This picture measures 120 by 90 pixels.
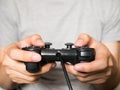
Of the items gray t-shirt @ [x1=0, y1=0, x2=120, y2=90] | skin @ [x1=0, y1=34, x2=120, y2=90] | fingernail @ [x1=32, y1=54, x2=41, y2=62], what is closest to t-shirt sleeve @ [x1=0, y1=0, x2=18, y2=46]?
gray t-shirt @ [x1=0, y1=0, x2=120, y2=90]

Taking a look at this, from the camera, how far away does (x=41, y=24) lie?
672 millimetres

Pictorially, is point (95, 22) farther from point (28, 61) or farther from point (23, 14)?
point (28, 61)

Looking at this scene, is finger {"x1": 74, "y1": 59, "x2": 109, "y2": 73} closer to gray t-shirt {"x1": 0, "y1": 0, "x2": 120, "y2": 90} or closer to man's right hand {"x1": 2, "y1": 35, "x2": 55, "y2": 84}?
man's right hand {"x1": 2, "y1": 35, "x2": 55, "y2": 84}

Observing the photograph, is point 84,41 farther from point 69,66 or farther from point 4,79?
point 4,79

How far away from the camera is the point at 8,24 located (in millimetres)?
676

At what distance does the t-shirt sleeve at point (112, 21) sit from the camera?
67 centimetres

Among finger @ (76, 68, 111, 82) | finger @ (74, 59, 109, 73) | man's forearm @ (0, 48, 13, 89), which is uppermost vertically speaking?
finger @ (74, 59, 109, 73)

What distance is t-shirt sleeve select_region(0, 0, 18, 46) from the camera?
2.21 feet

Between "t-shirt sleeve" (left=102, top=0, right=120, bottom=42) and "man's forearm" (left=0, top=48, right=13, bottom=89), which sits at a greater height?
"t-shirt sleeve" (left=102, top=0, right=120, bottom=42)

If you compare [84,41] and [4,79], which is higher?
[84,41]

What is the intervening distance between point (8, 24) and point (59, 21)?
A: 152 millimetres

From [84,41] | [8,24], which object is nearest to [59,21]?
[8,24]

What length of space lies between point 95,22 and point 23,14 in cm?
21

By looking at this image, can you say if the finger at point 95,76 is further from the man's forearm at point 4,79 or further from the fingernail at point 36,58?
the man's forearm at point 4,79
